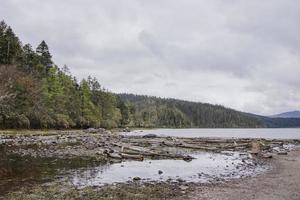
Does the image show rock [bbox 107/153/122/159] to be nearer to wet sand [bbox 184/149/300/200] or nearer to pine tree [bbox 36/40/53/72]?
wet sand [bbox 184/149/300/200]

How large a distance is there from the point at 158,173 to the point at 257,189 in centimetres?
768

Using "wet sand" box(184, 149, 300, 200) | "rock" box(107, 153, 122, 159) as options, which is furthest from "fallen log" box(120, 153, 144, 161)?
"wet sand" box(184, 149, 300, 200)

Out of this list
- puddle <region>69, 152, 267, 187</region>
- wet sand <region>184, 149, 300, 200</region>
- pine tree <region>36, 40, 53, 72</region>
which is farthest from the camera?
pine tree <region>36, 40, 53, 72</region>

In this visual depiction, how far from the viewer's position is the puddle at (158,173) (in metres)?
22.2

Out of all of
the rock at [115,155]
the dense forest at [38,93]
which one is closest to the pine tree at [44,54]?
the dense forest at [38,93]

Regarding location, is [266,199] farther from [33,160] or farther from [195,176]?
[33,160]

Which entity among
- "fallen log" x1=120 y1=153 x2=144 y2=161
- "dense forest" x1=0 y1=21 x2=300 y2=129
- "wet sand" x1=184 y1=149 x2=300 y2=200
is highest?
"dense forest" x1=0 y1=21 x2=300 y2=129

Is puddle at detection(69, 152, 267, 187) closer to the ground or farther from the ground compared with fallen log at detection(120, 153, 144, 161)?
closer to the ground

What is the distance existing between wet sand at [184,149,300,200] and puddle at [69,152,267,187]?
6.59 ft

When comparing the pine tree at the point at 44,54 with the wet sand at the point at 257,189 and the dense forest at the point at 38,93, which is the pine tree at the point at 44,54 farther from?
the wet sand at the point at 257,189

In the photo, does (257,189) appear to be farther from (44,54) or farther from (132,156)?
(44,54)

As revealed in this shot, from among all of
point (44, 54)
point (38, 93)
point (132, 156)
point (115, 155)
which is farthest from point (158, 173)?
point (44, 54)

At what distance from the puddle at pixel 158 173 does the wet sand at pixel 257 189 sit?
2.01m

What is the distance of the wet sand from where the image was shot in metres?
17.1
